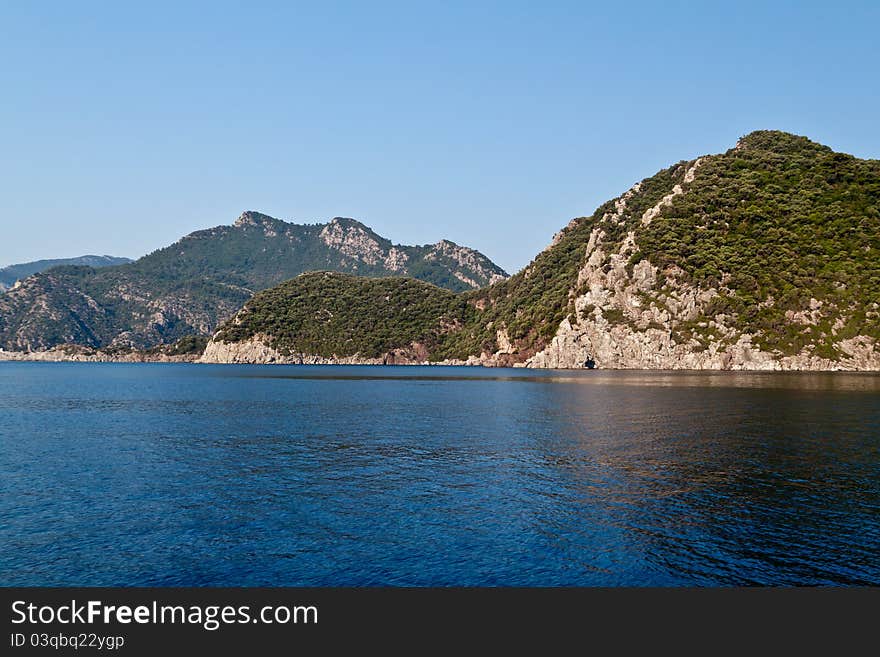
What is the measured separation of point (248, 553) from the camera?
97.8 feet

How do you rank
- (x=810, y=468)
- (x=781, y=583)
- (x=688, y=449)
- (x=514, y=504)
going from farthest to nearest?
(x=688, y=449) → (x=810, y=468) → (x=514, y=504) → (x=781, y=583)

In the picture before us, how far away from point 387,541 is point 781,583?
1748 cm

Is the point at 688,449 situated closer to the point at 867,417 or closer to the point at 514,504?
the point at 514,504

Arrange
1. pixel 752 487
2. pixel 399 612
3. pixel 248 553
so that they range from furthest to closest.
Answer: pixel 752 487, pixel 248 553, pixel 399 612

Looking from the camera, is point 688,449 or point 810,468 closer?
point 810,468

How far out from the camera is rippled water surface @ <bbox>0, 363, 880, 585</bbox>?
90.8 ft

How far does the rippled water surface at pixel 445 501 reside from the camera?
90.8 ft


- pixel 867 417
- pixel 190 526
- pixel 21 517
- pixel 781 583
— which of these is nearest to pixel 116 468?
pixel 21 517

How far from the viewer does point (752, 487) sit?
139 ft

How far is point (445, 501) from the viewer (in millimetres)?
39250

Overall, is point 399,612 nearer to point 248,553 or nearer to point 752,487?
point 248,553

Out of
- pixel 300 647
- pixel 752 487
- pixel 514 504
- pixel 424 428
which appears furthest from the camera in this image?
pixel 424 428

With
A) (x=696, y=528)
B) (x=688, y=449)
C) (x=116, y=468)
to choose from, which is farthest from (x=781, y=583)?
(x=116, y=468)

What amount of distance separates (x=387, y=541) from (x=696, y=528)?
16.3 meters
